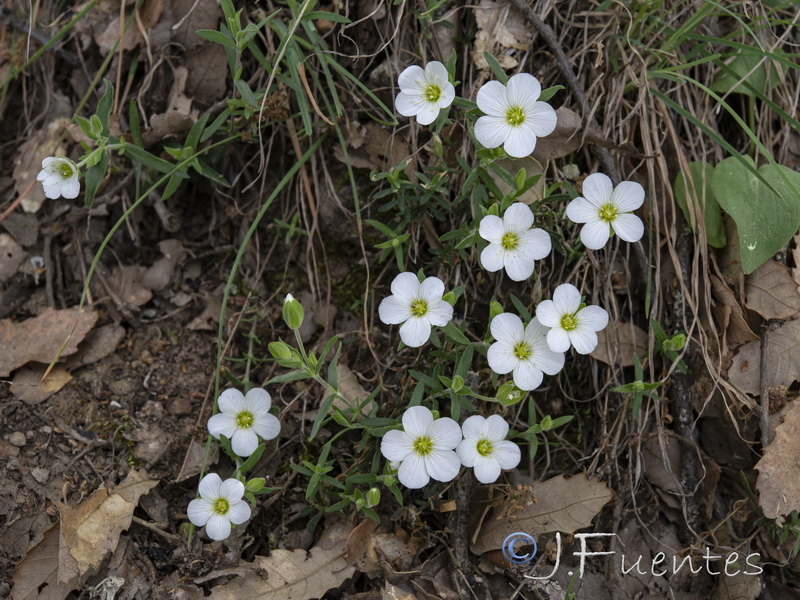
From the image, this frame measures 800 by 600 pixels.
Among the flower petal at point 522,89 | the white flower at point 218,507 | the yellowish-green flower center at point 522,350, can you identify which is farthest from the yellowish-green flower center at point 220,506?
the flower petal at point 522,89

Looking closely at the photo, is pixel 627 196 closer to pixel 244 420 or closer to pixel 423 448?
pixel 423 448

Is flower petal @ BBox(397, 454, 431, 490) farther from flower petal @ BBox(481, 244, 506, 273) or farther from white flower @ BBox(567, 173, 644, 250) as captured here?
white flower @ BBox(567, 173, 644, 250)

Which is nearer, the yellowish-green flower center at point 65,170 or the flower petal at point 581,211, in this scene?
the flower petal at point 581,211

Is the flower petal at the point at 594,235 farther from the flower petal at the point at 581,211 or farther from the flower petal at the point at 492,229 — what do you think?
the flower petal at the point at 492,229

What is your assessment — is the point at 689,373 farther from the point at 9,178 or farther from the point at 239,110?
the point at 9,178

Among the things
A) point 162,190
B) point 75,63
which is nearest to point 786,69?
point 162,190
